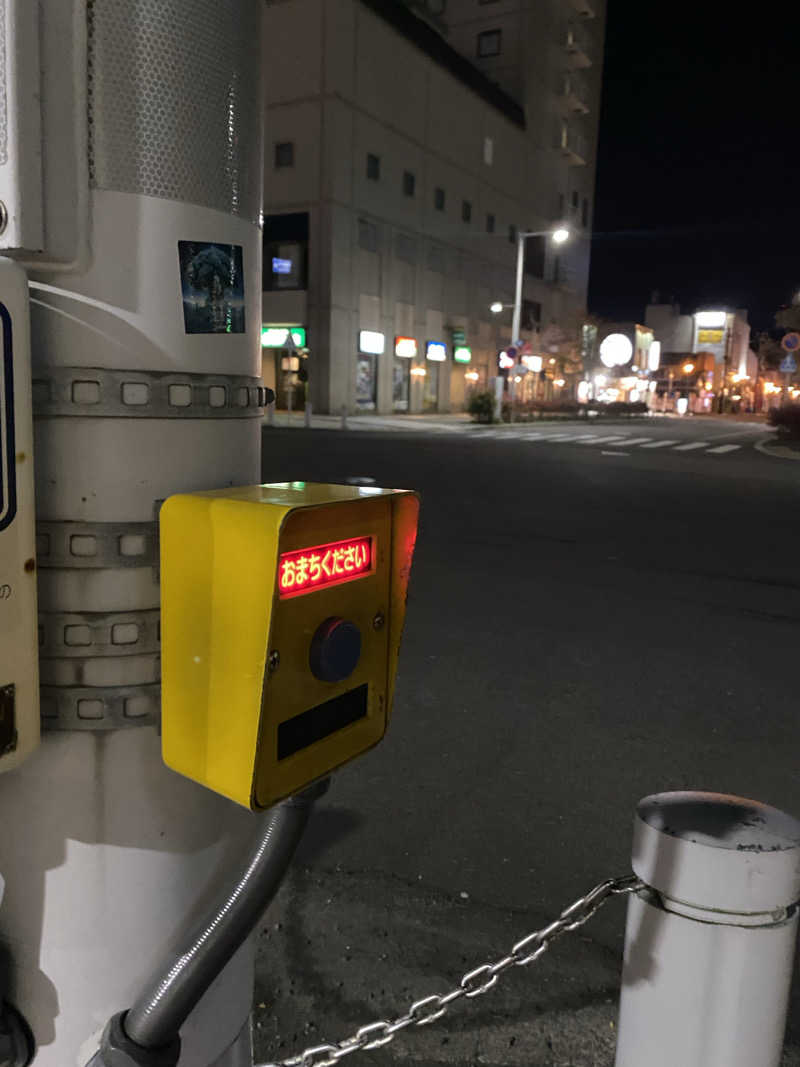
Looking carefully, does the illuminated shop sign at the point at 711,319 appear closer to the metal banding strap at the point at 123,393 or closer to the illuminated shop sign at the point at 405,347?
the illuminated shop sign at the point at 405,347

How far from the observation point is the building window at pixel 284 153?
3681cm

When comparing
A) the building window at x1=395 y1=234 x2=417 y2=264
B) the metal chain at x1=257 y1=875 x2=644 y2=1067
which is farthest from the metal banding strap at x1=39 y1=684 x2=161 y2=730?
the building window at x1=395 y1=234 x2=417 y2=264

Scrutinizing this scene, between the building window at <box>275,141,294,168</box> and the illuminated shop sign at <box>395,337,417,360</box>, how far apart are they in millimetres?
9589

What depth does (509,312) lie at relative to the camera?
52.7 metres

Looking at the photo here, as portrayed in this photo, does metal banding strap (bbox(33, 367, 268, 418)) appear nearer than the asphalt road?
Yes

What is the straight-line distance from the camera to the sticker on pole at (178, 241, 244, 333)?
1.32 metres

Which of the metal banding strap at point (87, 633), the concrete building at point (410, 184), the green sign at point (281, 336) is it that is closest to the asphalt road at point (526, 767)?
the metal banding strap at point (87, 633)

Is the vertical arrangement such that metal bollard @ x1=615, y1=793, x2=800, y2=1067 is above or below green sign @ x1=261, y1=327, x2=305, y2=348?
below

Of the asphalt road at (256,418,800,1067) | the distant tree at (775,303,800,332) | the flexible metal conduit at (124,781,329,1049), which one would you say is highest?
the distant tree at (775,303,800,332)

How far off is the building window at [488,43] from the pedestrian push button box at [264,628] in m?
59.5

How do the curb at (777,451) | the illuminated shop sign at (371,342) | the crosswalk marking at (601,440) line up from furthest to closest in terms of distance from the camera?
the illuminated shop sign at (371,342) < the crosswalk marking at (601,440) < the curb at (777,451)

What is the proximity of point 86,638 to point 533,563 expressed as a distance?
720 cm

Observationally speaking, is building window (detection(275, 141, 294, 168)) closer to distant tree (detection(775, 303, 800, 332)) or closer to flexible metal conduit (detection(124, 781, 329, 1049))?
distant tree (detection(775, 303, 800, 332))

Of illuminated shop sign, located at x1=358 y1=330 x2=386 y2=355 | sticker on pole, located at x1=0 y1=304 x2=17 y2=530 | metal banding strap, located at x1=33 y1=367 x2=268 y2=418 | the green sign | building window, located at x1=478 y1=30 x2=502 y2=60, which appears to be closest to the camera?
sticker on pole, located at x1=0 y1=304 x2=17 y2=530
